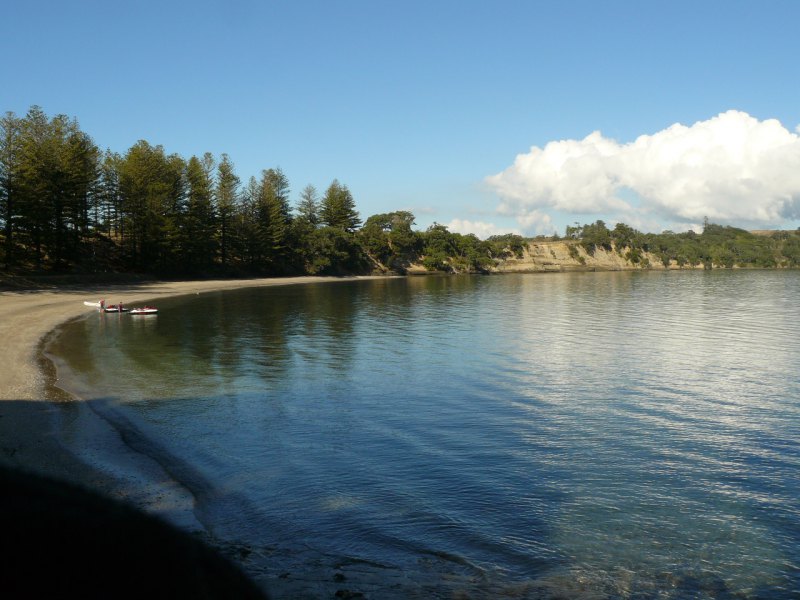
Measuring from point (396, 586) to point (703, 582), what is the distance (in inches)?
157

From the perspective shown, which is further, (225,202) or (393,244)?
(393,244)

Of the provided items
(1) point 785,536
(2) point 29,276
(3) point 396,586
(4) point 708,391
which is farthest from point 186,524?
(2) point 29,276

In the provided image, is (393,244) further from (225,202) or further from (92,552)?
(92,552)

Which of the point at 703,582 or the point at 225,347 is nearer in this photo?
Result: the point at 703,582

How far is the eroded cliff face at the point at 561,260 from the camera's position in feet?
574

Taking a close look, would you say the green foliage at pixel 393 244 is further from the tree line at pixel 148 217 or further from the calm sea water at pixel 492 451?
the calm sea water at pixel 492 451

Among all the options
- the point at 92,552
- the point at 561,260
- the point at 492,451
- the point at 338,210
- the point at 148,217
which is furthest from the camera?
the point at 561,260

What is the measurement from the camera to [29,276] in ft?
204

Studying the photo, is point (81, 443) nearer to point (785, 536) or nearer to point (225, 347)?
point (785, 536)

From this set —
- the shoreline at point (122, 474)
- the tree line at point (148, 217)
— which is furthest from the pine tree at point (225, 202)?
the shoreline at point (122, 474)

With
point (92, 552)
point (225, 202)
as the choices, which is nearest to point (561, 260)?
point (225, 202)

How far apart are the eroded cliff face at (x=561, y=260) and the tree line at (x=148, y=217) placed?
47.0 meters

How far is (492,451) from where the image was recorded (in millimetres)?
13594

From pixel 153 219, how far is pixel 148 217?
0.70m
